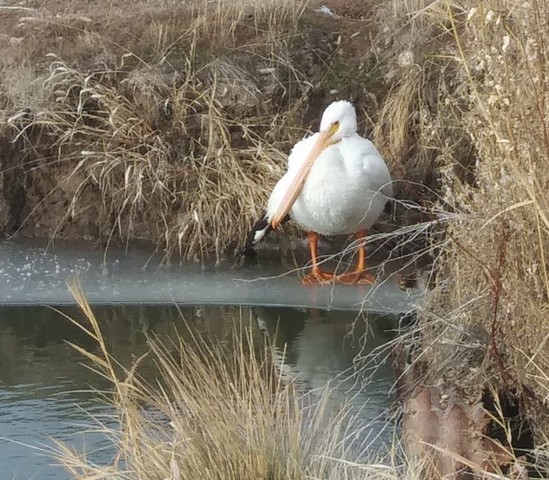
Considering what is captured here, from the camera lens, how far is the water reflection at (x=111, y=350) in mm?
3473

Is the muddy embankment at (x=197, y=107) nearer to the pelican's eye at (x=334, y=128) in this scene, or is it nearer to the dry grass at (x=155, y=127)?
the dry grass at (x=155, y=127)

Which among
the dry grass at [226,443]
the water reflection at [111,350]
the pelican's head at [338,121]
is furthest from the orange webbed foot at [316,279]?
the dry grass at [226,443]

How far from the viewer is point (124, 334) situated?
4.55 m

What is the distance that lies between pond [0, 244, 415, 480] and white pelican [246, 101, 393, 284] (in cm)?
27

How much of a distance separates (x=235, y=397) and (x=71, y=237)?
2962 mm

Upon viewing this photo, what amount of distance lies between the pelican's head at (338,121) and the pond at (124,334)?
0.75m

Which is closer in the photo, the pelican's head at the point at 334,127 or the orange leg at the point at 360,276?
the orange leg at the point at 360,276

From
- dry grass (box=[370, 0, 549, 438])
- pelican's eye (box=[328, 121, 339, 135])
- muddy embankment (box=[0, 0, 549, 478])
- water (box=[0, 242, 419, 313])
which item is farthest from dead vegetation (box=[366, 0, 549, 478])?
pelican's eye (box=[328, 121, 339, 135])

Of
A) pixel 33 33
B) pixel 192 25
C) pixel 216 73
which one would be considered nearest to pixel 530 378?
pixel 216 73

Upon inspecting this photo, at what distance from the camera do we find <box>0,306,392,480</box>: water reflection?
11.4 ft

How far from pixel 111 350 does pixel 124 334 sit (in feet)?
0.64

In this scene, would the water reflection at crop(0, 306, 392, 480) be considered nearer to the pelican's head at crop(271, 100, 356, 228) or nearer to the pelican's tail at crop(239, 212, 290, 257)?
the pelican's tail at crop(239, 212, 290, 257)

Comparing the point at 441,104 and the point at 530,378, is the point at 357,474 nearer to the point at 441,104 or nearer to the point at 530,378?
the point at 530,378

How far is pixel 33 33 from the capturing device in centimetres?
615
